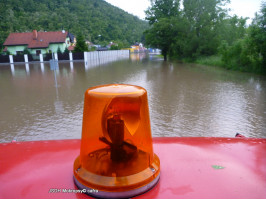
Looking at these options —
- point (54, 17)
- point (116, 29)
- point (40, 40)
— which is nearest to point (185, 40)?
point (40, 40)

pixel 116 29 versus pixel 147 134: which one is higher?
pixel 116 29

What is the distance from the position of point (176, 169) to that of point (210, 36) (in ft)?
88.7

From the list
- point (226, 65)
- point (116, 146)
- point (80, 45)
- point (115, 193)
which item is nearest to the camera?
point (115, 193)

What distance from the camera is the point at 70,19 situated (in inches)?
3167

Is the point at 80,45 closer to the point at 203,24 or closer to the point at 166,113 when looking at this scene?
the point at 203,24

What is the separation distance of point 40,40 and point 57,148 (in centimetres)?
4991

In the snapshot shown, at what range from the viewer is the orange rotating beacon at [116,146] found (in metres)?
0.90

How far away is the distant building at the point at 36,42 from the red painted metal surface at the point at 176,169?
154 ft

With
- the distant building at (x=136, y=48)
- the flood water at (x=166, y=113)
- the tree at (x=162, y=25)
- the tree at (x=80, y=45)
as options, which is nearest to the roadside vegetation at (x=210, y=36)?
the tree at (x=162, y=25)

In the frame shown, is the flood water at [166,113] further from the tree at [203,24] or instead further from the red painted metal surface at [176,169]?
the tree at [203,24]

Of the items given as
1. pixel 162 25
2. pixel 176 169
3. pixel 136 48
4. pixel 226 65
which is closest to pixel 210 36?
pixel 226 65

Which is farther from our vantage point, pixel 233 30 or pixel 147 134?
pixel 233 30

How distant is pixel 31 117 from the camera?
237 inches

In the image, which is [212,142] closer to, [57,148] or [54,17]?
[57,148]
